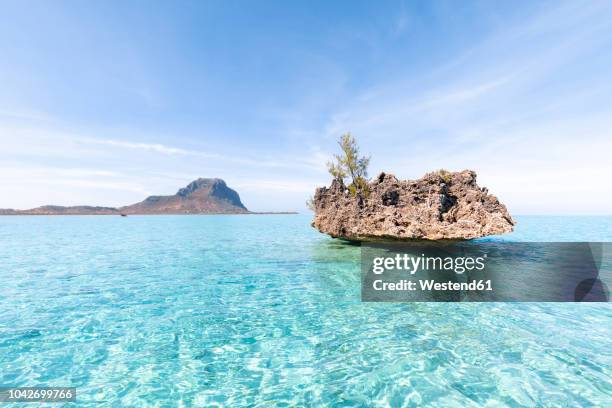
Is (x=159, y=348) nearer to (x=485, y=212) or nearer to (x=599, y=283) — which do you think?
(x=599, y=283)

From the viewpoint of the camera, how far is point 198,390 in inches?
230

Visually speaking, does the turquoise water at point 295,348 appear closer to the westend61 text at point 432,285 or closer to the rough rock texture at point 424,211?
the westend61 text at point 432,285

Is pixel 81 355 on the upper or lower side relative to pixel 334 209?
lower

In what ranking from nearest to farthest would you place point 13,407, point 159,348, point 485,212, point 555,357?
point 13,407
point 555,357
point 159,348
point 485,212

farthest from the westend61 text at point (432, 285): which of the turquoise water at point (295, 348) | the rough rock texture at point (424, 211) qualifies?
the rough rock texture at point (424, 211)

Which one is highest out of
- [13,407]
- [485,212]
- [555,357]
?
[485,212]

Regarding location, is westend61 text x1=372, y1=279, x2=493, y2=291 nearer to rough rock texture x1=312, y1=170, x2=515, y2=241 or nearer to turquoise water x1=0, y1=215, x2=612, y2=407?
turquoise water x1=0, y1=215, x2=612, y2=407

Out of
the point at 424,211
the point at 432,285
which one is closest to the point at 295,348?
the point at 432,285

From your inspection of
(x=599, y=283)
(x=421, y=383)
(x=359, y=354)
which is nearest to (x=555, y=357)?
(x=421, y=383)

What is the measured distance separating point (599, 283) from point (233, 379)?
59.7 feet

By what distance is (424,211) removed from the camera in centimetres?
2277

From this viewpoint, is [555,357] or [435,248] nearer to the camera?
[555,357]

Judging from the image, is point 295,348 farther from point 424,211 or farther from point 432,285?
point 424,211

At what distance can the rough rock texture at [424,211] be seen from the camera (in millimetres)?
21203
